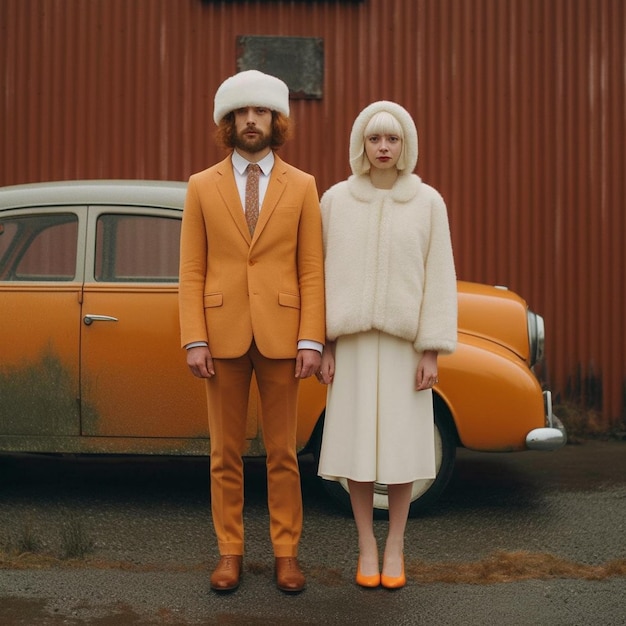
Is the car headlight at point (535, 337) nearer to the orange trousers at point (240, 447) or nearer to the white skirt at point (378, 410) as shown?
the white skirt at point (378, 410)

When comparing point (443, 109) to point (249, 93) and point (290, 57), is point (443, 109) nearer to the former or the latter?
point (290, 57)

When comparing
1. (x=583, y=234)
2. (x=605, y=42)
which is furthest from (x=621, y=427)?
(x=605, y=42)

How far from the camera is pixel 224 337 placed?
397 cm

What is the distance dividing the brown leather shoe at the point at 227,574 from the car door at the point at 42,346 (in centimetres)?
151

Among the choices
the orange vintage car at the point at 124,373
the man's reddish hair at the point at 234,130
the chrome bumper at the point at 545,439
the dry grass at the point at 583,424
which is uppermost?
the man's reddish hair at the point at 234,130

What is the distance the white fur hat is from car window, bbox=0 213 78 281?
5.54 feet

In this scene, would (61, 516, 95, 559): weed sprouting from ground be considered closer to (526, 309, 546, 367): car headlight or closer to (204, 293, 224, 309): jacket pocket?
Answer: (204, 293, 224, 309): jacket pocket

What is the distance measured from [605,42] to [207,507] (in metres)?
5.22

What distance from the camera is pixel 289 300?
3965 mm

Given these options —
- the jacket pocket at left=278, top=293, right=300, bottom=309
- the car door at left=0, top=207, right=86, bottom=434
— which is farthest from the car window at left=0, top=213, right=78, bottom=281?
the jacket pocket at left=278, top=293, right=300, bottom=309

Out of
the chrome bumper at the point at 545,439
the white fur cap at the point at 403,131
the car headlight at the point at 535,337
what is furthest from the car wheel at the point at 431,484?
the white fur cap at the point at 403,131

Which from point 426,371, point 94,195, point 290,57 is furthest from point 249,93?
point 290,57

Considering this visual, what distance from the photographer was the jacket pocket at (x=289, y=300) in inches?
155

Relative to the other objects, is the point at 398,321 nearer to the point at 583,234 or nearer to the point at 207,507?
the point at 207,507
